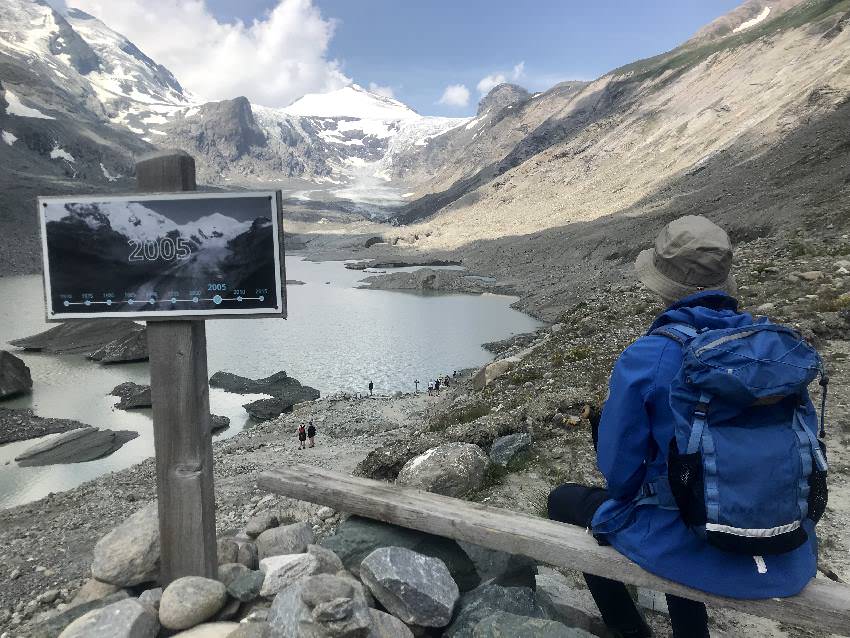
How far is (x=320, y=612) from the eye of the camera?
2859 millimetres

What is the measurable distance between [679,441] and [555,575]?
2.38 m

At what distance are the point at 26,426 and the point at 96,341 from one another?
16.0 m

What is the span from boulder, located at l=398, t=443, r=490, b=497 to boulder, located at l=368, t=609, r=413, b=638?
2769mm

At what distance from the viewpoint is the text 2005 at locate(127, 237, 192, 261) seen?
3871 millimetres

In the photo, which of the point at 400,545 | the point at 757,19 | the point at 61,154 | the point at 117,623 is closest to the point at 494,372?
the point at 400,545

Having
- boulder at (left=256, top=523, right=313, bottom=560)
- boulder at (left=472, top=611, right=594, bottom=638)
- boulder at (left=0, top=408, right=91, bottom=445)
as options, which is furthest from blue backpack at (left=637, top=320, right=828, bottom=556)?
boulder at (left=0, top=408, right=91, bottom=445)

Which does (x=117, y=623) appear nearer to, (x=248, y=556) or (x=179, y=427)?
(x=179, y=427)

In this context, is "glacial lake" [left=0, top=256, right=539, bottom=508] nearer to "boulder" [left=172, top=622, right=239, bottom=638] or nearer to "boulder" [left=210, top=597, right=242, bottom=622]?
"boulder" [left=210, top=597, right=242, bottom=622]

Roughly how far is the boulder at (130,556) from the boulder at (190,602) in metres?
0.59

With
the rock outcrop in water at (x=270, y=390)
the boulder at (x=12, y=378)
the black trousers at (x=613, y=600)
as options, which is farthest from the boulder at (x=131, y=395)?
the black trousers at (x=613, y=600)

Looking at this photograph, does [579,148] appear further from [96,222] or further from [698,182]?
[96,222]

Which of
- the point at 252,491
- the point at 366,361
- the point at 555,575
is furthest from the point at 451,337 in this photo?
the point at 555,575

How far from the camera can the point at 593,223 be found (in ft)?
221

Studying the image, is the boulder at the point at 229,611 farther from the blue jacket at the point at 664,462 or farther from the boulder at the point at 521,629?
the blue jacket at the point at 664,462
